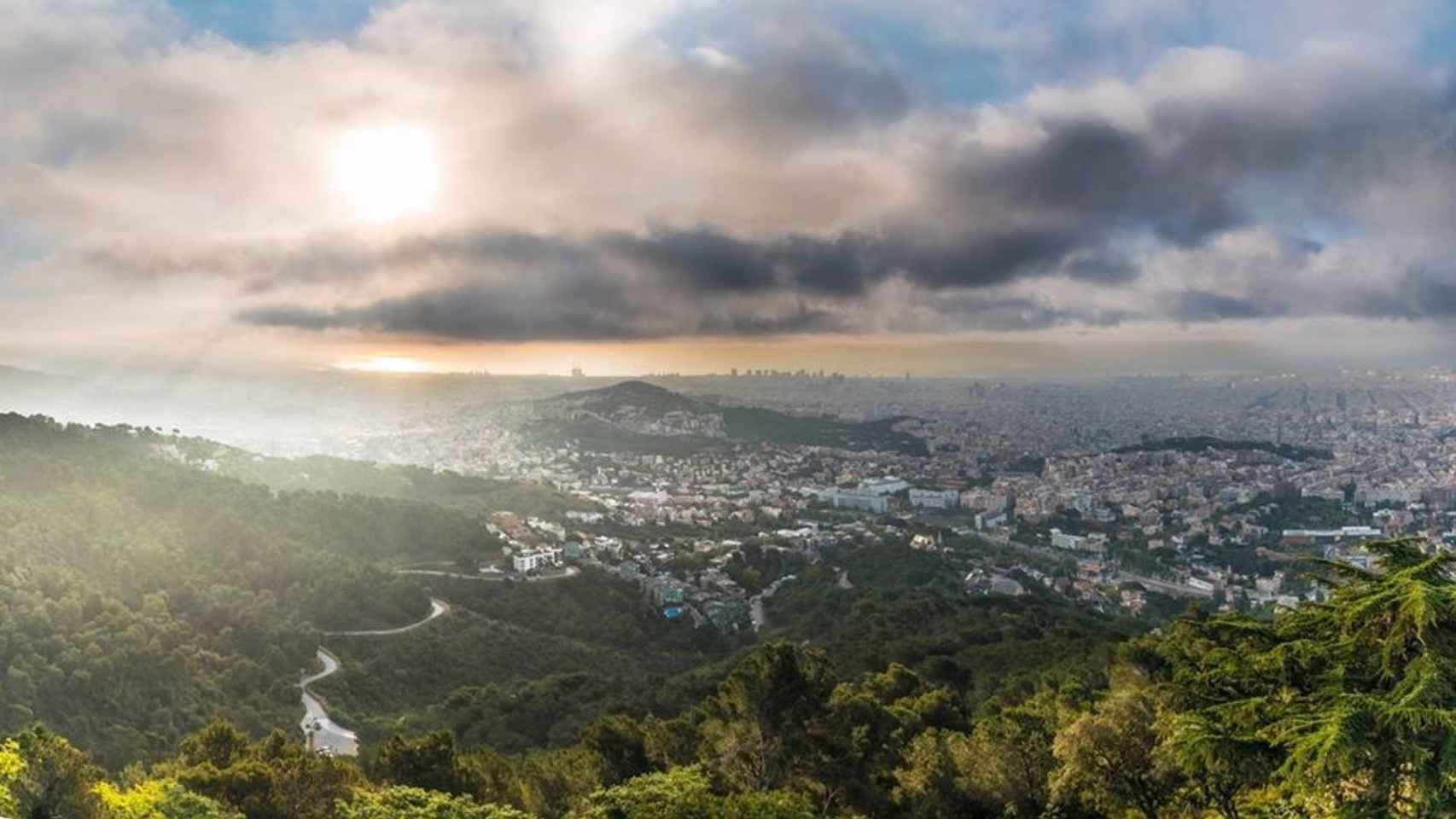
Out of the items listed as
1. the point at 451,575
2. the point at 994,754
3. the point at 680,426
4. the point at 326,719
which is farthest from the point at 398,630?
the point at 680,426

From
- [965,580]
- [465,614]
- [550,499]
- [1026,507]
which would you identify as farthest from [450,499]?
[1026,507]

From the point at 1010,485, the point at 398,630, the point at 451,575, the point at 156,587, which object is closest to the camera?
the point at 156,587

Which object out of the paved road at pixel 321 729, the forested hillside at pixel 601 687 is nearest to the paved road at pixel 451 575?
the forested hillside at pixel 601 687

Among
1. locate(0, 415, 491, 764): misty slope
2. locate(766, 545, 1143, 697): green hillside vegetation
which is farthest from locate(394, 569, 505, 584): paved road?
locate(766, 545, 1143, 697): green hillside vegetation

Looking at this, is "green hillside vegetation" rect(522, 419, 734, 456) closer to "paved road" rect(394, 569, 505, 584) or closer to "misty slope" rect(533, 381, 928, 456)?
"misty slope" rect(533, 381, 928, 456)

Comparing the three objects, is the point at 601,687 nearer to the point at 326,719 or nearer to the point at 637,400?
the point at 326,719

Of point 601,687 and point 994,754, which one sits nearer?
point 994,754
